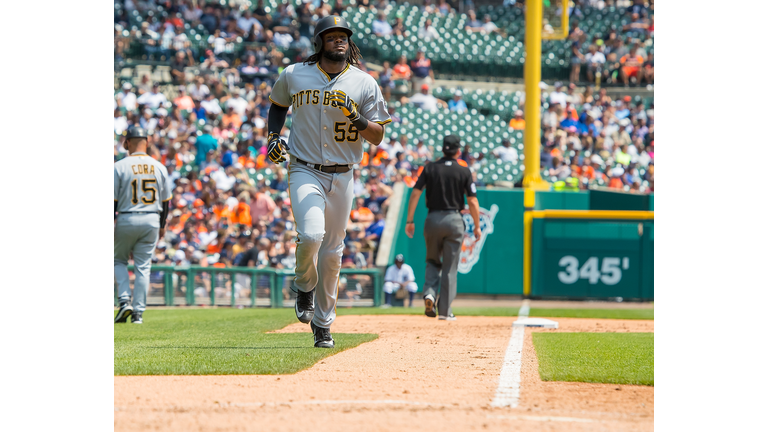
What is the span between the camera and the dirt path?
3021mm

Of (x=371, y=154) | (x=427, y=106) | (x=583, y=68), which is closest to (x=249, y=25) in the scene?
(x=427, y=106)

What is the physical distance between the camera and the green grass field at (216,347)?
438 centimetres

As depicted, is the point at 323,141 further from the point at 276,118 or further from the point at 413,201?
the point at 413,201

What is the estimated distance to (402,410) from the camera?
3266mm

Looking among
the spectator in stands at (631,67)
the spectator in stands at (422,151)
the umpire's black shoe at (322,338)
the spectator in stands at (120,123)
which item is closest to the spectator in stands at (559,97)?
the spectator in stands at (631,67)

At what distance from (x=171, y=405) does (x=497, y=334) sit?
4096mm

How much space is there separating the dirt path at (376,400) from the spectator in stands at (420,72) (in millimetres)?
16375

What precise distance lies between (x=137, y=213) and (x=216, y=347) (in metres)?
3.04

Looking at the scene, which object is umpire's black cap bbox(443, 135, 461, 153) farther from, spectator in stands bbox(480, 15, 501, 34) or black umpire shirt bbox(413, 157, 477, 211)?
spectator in stands bbox(480, 15, 501, 34)

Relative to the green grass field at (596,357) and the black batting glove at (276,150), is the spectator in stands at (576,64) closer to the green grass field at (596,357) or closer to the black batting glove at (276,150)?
the green grass field at (596,357)

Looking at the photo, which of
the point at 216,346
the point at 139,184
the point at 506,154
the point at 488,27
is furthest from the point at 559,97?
the point at 216,346

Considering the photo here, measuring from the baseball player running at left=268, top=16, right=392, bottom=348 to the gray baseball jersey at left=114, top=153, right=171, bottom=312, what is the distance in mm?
3115

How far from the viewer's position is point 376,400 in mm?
3467

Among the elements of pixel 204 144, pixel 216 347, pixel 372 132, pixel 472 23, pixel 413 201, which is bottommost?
pixel 216 347
